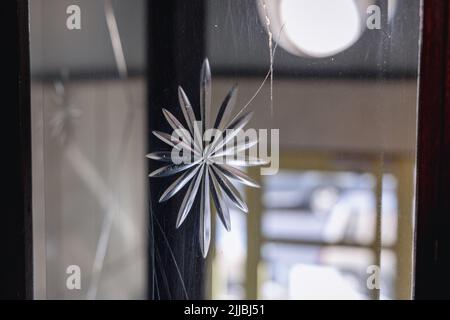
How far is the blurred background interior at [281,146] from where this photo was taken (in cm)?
75

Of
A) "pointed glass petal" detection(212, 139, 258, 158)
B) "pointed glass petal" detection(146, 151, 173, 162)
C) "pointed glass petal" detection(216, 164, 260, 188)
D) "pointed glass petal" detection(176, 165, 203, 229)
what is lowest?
"pointed glass petal" detection(176, 165, 203, 229)

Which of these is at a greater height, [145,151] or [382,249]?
[145,151]

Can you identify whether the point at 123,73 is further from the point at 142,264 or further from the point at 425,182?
the point at 425,182

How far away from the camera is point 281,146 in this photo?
2.56 feet

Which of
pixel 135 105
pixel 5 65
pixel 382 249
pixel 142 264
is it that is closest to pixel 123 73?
pixel 135 105

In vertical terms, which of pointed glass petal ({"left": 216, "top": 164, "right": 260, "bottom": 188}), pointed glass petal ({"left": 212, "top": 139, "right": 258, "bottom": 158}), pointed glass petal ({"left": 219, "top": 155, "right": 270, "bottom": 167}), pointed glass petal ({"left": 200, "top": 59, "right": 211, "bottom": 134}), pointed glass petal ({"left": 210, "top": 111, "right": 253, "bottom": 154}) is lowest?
pointed glass petal ({"left": 216, "top": 164, "right": 260, "bottom": 188})

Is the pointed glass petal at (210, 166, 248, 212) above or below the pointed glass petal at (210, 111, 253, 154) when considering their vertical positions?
below

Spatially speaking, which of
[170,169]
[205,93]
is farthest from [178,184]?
[205,93]

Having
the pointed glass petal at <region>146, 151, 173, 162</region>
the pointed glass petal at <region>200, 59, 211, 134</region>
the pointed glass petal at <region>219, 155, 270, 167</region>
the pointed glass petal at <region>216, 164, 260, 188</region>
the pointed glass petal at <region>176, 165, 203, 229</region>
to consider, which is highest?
the pointed glass petal at <region>200, 59, 211, 134</region>

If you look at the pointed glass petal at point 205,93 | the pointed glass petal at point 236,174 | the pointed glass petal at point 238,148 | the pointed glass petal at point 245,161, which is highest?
the pointed glass petal at point 205,93

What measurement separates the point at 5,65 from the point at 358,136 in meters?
0.53

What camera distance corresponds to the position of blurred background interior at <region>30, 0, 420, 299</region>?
749 mm

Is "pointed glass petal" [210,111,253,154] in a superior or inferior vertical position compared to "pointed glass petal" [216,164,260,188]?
superior
